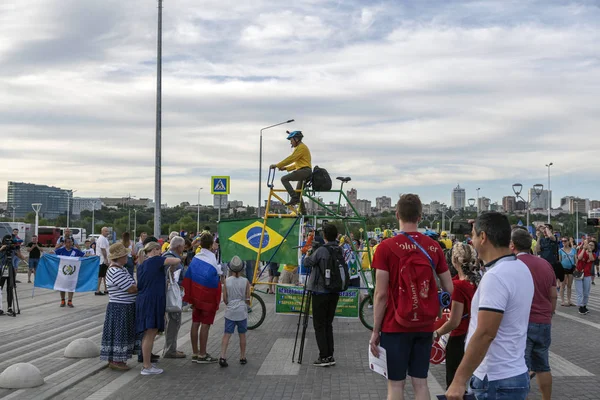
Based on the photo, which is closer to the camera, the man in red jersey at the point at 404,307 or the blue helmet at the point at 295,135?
the man in red jersey at the point at 404,307

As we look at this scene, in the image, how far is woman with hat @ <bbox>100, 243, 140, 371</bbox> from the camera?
8398mm

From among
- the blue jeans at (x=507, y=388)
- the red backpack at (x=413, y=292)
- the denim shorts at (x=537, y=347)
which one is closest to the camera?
the blue jeans at (x=507, y=388)

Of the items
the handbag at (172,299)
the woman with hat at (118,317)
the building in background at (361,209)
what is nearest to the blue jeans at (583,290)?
the building in background at (361,209)

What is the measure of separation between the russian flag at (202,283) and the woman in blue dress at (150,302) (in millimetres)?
547

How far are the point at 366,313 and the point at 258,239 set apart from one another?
2557 mm

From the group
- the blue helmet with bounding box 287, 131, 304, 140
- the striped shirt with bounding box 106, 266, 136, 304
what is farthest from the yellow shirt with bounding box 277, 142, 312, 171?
the striped shirt with bounding box 106, 266, 136, 304

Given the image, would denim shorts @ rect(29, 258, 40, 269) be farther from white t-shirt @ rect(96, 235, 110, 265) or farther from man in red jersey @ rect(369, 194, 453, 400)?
man in red jersey @ rect(369, 194, 453, 400)

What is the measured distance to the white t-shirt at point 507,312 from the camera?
3.29m

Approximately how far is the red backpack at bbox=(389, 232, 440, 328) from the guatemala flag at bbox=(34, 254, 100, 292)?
1291cm

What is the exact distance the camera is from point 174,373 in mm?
8383

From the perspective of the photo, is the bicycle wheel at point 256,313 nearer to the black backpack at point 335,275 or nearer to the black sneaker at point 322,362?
the black sneaker at point 322,362

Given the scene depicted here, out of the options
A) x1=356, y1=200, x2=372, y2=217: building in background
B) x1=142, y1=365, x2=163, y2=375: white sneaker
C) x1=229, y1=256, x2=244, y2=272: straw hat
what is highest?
x1=356, y1=200, x2=372, y2=217: building in background

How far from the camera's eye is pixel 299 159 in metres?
13.0

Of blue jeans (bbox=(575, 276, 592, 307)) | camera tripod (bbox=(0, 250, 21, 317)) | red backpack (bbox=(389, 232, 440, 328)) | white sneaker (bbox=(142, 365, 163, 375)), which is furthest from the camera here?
blue jeans (bbox=(575, 276, 592, 307))
